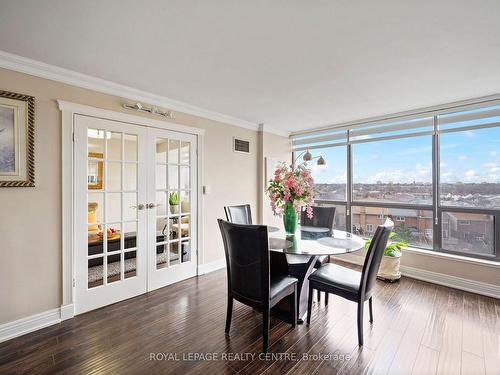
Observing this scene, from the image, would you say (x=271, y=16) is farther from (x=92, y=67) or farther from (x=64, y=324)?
(x=64, y=324)

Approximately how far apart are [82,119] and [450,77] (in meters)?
3.76

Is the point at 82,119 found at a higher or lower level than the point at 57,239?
higher

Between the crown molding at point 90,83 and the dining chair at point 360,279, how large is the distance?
2615 millimetres

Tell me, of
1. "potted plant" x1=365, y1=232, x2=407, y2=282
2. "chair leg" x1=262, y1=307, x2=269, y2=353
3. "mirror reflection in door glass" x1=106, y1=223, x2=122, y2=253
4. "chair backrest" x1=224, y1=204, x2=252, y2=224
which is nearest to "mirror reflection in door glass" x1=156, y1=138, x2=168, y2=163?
"mirror reflection in door glass" x1=106, y1=223, x2=122, y2=253

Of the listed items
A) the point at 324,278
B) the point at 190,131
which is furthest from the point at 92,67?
the point at 324,278

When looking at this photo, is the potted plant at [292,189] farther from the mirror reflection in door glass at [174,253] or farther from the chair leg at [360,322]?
the mirror reflection in door glass at [174,253]

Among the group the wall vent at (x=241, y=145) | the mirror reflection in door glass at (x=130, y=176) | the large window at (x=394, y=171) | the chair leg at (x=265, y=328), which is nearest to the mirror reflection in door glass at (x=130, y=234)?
the mirror reflection in door glass at (x=130, y=176)

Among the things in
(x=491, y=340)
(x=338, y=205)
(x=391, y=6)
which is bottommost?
(x=491, y=340)

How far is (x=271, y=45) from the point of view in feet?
6.21

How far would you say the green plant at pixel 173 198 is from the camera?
3199 mm

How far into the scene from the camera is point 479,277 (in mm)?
3000

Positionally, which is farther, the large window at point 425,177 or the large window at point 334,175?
the large window at point 334,175

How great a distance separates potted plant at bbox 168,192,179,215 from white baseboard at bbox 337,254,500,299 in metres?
3.40

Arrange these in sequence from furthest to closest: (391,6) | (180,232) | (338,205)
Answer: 1. (338,205)
2. (180,232)
3. (391,6)
